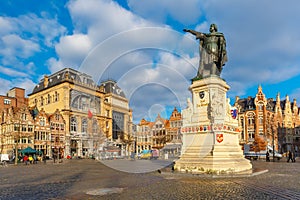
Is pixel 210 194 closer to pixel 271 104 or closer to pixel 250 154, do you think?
pixel 250 154

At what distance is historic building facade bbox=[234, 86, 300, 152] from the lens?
240 ft

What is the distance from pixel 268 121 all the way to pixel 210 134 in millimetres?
64087

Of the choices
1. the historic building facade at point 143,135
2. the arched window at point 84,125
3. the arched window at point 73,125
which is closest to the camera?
the arched window at point 73,125

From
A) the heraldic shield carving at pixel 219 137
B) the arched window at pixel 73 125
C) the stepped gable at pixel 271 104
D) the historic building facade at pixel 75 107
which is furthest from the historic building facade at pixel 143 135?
the heraldic shield carving at pixel 219 137

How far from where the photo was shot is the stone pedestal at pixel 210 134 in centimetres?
1510

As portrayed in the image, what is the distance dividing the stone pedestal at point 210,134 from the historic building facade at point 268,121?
186 ft

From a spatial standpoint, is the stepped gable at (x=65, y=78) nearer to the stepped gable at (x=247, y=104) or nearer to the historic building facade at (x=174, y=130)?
the historic building facade at (x=174, y=130)

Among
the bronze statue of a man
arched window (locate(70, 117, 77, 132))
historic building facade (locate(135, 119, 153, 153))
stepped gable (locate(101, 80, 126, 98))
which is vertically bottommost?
historic building facade (locate(135, 119, 153, 153))

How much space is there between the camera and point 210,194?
936 centimetres

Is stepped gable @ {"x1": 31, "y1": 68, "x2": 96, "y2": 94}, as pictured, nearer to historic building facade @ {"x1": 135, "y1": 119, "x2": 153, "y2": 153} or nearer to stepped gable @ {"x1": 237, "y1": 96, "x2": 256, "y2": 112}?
historic building facade @ {"x1": 135, "y1": 119, "x2": 153, "y2": 153}

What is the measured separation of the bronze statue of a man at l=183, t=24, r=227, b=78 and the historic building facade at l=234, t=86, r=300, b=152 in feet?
184

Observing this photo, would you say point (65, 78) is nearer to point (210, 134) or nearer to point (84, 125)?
point (84, 125)

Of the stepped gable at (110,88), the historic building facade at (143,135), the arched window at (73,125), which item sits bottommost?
the historic building facade at (143,135)

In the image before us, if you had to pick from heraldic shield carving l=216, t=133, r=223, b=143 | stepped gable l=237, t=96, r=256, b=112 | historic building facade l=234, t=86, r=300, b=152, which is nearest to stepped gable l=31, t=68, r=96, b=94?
historic building facade l=234, t=86, r=300, b=152
